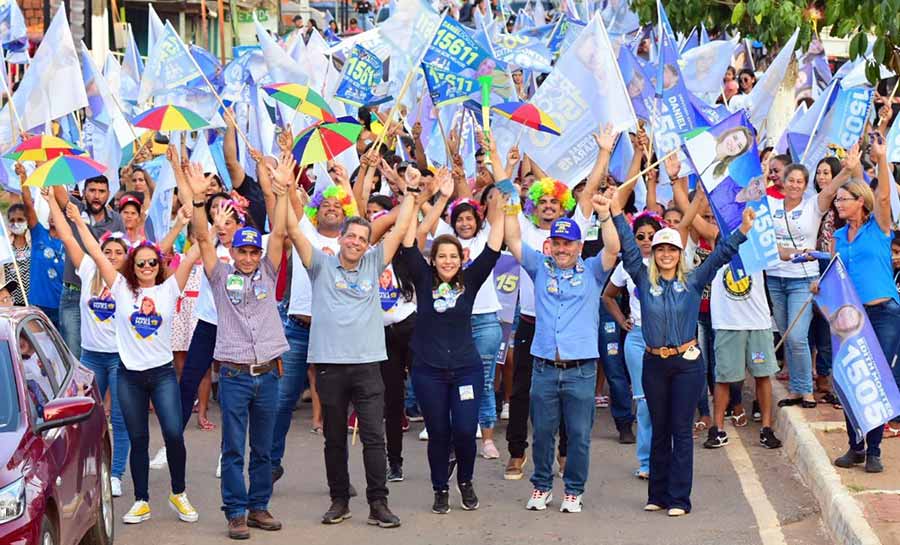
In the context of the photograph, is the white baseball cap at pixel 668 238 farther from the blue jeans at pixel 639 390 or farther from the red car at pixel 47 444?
the red car at pixel 47 444

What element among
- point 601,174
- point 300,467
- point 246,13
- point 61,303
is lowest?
point 300,467

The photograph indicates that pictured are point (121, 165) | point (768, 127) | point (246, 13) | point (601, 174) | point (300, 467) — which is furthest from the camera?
point (246, 13)

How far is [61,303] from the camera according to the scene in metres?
12.0

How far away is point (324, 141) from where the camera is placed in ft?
37.7

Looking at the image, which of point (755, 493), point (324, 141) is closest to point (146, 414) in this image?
point (324, 141)

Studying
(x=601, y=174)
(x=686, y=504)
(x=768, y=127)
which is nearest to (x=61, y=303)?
(x=601, y=174)

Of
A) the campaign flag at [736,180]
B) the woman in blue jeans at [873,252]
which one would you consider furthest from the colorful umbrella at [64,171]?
the woman in blue jeans at [873,252]

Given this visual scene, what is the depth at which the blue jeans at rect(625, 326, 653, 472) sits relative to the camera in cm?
991

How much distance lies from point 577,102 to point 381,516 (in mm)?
4310

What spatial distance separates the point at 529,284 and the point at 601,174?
1.34m

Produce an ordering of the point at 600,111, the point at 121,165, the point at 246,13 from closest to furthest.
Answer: the point at 600,111 → the point at 121,165 → the point at 246,13

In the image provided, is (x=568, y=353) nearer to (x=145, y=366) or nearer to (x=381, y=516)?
(x=381, y=516)

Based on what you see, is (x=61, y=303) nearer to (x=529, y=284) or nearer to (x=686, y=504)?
(x=529, y=284)

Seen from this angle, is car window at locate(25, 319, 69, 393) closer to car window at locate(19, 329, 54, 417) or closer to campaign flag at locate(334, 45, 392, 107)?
car window at locate(19, 329, 54, 417)
